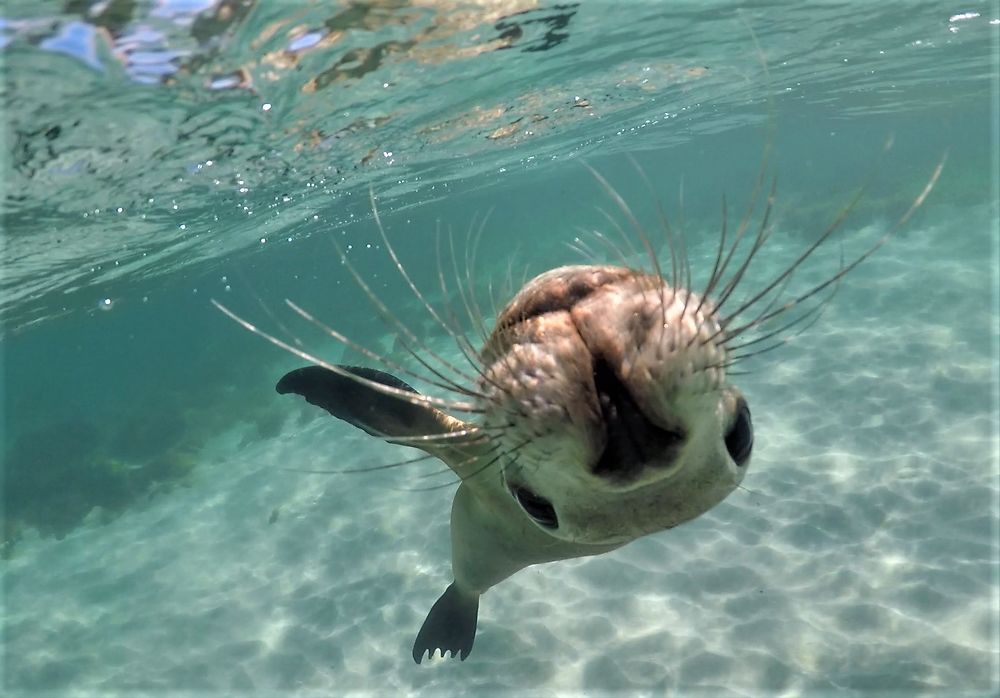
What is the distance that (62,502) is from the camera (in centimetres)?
1681

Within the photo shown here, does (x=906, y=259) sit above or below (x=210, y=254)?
below

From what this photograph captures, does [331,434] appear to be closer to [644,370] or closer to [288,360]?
[288,360]

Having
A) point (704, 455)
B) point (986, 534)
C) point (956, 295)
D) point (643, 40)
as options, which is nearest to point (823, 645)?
point (986, 534)

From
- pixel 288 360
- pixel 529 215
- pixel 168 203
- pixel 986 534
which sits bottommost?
pixel 529 215

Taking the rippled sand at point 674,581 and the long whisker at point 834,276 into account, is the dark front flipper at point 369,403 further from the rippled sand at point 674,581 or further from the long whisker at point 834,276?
the rippled sand at point 674,581

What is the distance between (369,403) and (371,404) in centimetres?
2

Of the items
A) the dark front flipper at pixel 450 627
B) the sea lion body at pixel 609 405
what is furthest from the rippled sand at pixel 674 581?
the sea lion body at pixel 609 405

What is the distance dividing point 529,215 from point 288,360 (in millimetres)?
55878

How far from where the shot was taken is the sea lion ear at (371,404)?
3.83 metres

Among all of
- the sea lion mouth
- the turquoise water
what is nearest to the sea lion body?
the sea lion mouth

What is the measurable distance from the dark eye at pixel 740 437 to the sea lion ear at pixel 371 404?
1.62m

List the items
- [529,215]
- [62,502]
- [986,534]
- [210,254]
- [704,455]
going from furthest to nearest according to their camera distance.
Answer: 1. [529,215]
2. [210,254]
3. [62,502]
4. [986,534]
5. [704,455]

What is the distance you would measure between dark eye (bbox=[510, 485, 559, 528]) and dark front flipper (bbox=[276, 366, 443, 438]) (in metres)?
1.43

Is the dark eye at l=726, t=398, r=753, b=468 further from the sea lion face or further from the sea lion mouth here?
the sea lion mouth
